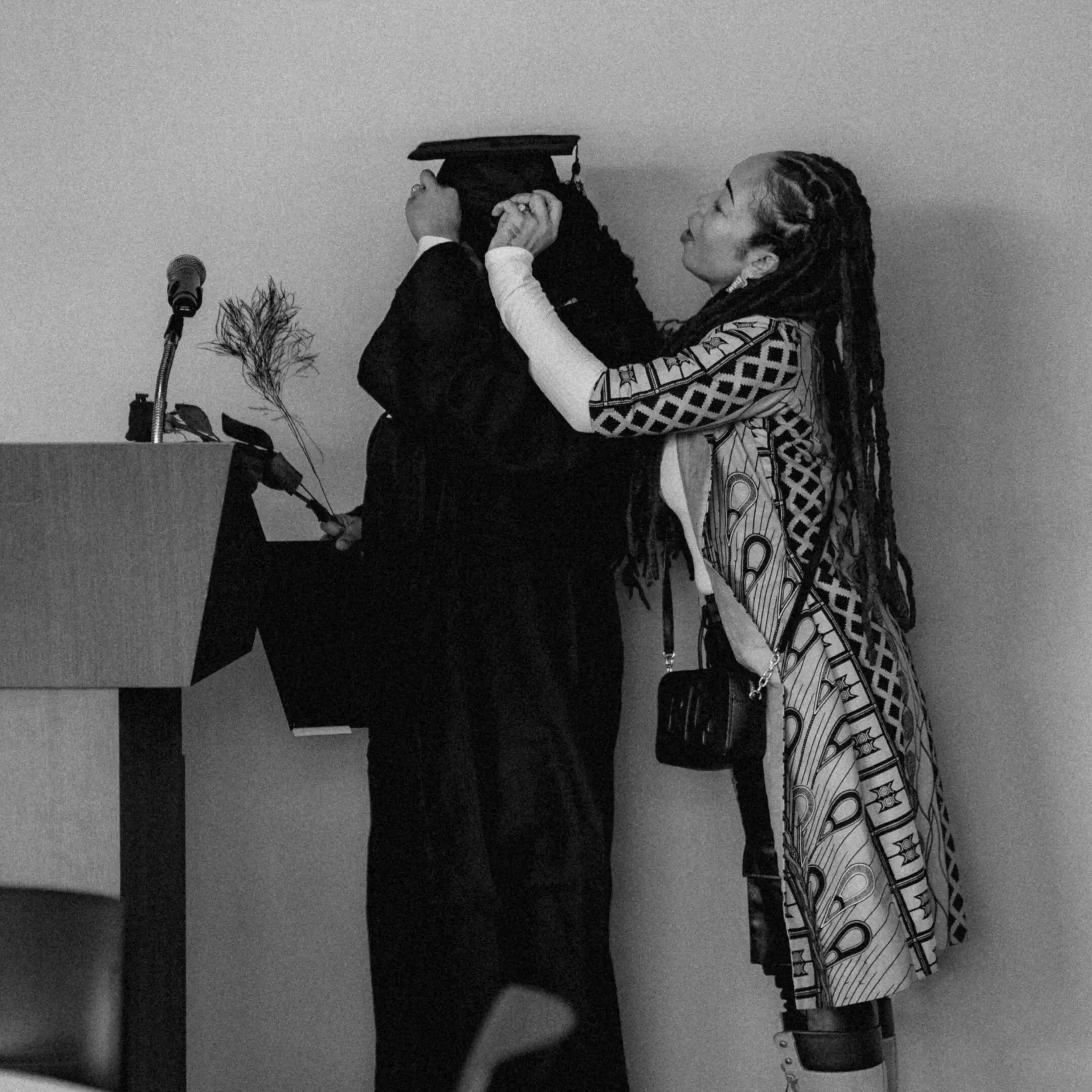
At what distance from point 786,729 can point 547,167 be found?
0.96 metres

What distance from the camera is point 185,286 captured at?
1433mm

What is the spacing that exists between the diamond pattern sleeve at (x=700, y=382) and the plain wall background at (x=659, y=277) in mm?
499

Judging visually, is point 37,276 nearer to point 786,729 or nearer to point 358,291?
point 358,291

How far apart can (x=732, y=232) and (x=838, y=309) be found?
21 centimetres

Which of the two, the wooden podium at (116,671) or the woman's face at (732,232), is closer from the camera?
the wooden podium at (116,671)

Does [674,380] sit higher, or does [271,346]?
[271,346]

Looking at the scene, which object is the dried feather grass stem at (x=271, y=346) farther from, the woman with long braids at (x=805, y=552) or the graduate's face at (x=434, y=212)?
the woman with long braids at (x=805, y=552)

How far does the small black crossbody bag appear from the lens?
5.11 feet

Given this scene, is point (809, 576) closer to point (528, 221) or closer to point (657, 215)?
point (528, 221)

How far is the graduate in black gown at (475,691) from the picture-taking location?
5.43 ft

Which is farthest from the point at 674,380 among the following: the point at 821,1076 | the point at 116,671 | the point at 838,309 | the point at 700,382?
the point at 821,1076

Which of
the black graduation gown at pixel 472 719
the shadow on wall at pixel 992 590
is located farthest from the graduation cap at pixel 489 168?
the shadow on wall at pixel 992 590

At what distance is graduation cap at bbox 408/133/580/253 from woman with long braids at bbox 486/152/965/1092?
64mm

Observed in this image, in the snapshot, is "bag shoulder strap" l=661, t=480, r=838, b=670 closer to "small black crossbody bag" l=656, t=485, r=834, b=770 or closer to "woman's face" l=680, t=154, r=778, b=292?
"small black crossbody bag" l=656, t=485, r=834, b=770
